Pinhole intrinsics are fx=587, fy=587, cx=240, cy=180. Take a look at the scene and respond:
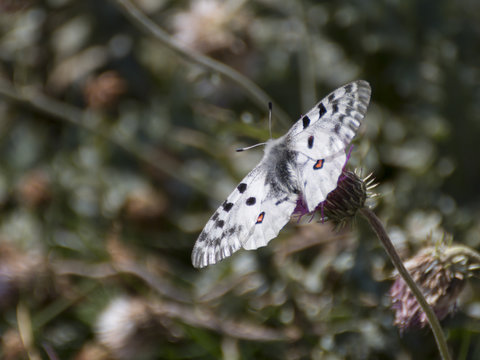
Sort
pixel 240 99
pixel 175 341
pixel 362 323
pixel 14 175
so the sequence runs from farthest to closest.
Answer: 1. pixel 14 175
2. pixel 240 99
3. pixel 175 341
4. pixel 362 323

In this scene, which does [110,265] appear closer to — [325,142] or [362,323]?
[362,323]

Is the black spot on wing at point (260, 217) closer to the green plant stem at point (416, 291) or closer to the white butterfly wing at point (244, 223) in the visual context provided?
the white butterfly wing at point (244, 223)

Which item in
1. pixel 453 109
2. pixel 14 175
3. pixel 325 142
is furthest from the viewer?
pixel 14 175

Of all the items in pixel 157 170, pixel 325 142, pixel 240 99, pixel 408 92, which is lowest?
pixel 157 170

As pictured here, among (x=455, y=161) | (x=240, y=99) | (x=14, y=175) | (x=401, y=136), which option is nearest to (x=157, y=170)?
(x=240, y=99)

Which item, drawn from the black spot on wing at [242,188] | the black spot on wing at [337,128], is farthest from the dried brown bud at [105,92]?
the black spot on wing at [337,128]

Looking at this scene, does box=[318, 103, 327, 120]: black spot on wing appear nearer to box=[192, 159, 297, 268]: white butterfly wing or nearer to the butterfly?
the butterfly

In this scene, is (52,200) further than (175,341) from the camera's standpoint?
Yes
